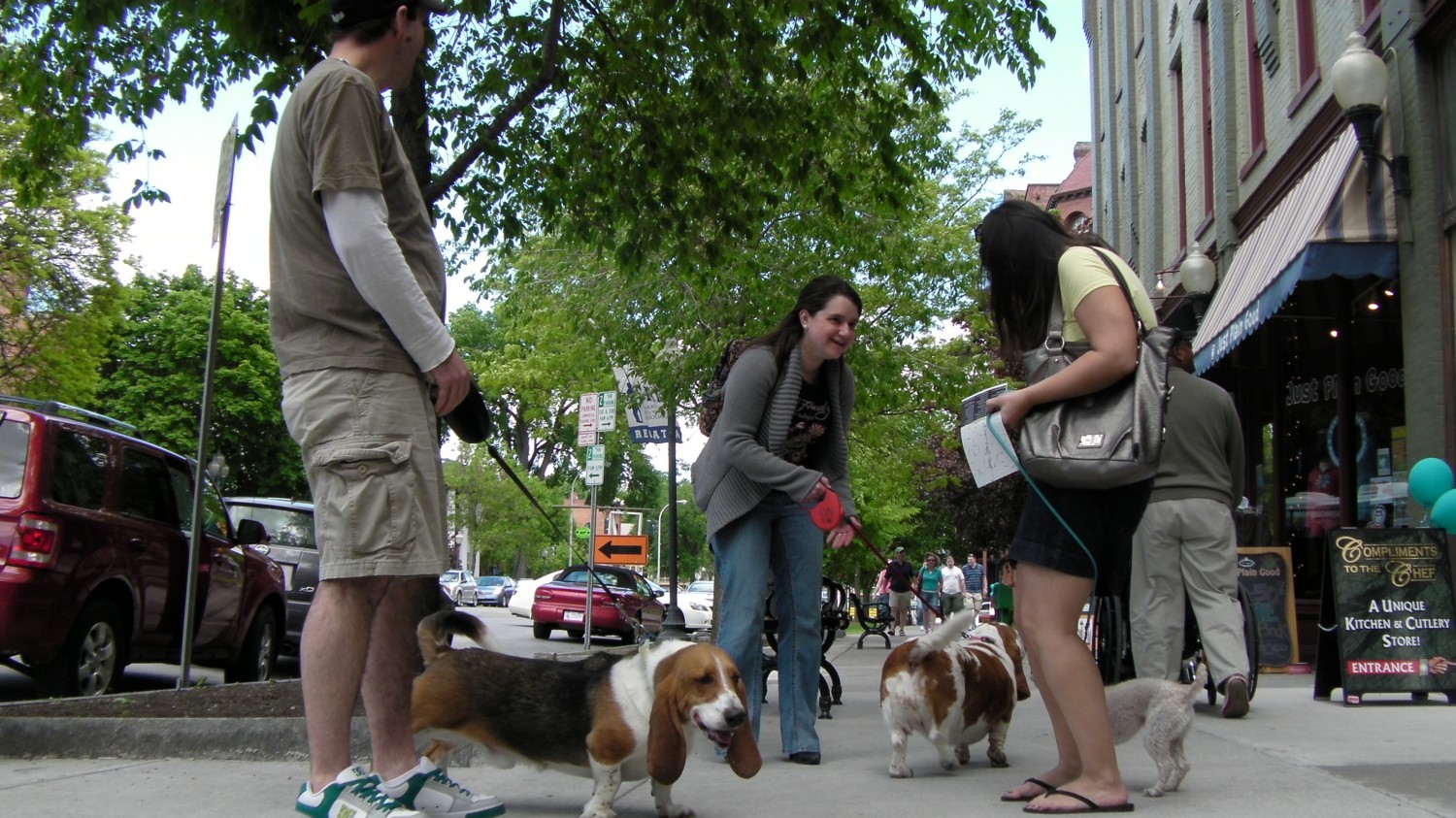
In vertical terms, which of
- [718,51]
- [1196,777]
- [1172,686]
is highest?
[718,51]

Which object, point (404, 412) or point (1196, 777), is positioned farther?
point (1196, 777)

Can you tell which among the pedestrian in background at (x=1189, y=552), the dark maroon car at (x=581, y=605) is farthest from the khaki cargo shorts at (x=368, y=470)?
the dark maroon car at (x=581, y=605)

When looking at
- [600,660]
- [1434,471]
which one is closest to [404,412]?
[600,660]

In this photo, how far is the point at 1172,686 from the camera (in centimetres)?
427

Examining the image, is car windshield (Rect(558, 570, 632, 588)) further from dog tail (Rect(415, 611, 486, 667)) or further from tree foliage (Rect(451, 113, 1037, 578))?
dog tail (Rect(415, 611, 486, 667))

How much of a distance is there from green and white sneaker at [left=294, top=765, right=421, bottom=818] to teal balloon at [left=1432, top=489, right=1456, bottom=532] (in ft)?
21.9

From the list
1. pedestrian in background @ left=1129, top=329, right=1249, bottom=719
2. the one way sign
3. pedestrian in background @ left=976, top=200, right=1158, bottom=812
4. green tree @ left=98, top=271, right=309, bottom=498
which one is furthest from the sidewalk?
green tree @ left=98, top=271, right=309, bottom=498

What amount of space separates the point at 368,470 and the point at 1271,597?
8.60 meters

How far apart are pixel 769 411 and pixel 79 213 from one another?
2891cm

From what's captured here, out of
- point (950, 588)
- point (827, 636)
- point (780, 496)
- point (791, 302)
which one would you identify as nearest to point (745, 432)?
point (780, 496)

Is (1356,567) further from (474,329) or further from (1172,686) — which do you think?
(474,329)

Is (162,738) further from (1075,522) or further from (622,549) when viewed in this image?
(622,549)

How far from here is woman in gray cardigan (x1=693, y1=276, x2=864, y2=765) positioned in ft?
17.0

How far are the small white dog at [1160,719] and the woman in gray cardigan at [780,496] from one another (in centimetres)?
125
